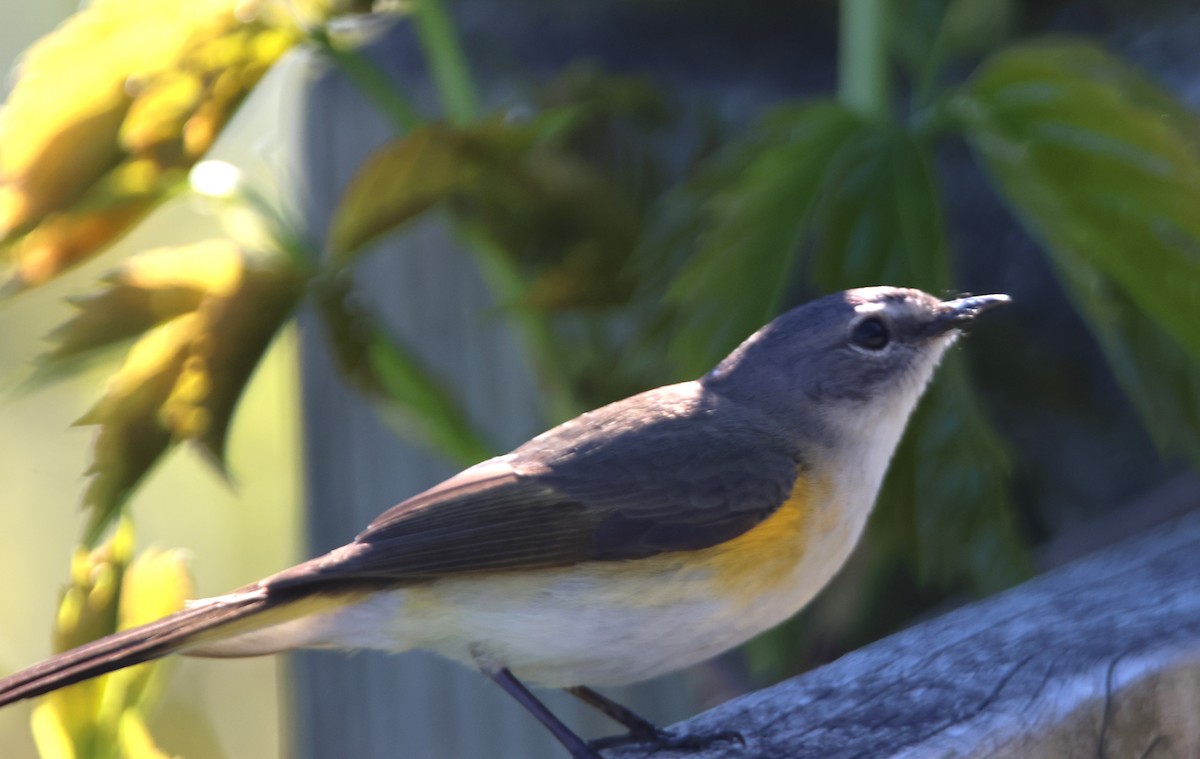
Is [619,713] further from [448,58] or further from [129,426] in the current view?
[448,58]

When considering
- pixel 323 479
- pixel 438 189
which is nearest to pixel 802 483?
pixel 438 189

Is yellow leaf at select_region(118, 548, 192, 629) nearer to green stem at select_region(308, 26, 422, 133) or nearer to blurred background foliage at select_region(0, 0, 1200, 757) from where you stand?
blurred background foliage at select_region(0, 0, 1200, 757)

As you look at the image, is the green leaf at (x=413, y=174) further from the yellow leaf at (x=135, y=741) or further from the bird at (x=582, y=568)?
the yellow leaf at (x=135, y=741)

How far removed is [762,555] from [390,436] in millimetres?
1410

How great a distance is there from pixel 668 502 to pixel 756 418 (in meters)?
0.22

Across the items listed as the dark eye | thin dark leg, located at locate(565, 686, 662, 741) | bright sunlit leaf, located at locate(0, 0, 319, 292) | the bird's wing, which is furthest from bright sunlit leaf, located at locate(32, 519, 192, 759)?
the dark eye

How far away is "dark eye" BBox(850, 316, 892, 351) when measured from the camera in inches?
60.1

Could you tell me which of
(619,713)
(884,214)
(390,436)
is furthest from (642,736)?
(390,436)

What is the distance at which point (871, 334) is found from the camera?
60.4 inches

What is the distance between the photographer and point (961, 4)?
1.72m

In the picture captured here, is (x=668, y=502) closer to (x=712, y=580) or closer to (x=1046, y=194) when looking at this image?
(x=712, y=580)

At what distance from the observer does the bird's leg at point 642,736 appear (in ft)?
3.92

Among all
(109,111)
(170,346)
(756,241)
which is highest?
(109,111)

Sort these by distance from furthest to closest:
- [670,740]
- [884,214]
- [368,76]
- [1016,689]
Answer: [368,76] → [884,214] → [670,740] → [1016,689]
